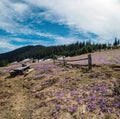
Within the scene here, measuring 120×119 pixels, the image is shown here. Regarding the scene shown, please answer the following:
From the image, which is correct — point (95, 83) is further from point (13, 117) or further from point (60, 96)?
point (13, 117)

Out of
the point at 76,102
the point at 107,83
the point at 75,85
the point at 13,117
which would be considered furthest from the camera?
the point at 75,85

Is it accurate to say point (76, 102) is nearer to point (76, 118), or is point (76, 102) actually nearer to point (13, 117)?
point (76, 118)

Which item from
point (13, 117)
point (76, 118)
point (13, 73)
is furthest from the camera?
point (13, 73)

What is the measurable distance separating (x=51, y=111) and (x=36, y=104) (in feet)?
6.72

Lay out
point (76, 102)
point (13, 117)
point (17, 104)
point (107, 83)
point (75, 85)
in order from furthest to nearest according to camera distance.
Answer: point (75, 85) < point (107, 83) < point (17, 104) < point (76, 102) < point (13, 117)

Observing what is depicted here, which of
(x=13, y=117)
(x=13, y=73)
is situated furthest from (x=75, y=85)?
(x=13, y=73)

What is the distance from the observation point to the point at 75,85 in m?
17.8

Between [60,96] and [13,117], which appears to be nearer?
[13,117]

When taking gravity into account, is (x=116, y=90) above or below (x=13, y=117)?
above

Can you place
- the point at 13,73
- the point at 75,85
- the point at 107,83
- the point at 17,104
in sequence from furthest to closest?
the point at 13,73
the point at 75,85
the point at 107,83
the point at 17,104

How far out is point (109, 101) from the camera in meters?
13.4

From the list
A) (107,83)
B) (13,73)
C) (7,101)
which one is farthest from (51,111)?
(13,73)

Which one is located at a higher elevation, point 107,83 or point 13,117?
point 107,83

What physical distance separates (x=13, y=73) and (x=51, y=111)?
16866mm
